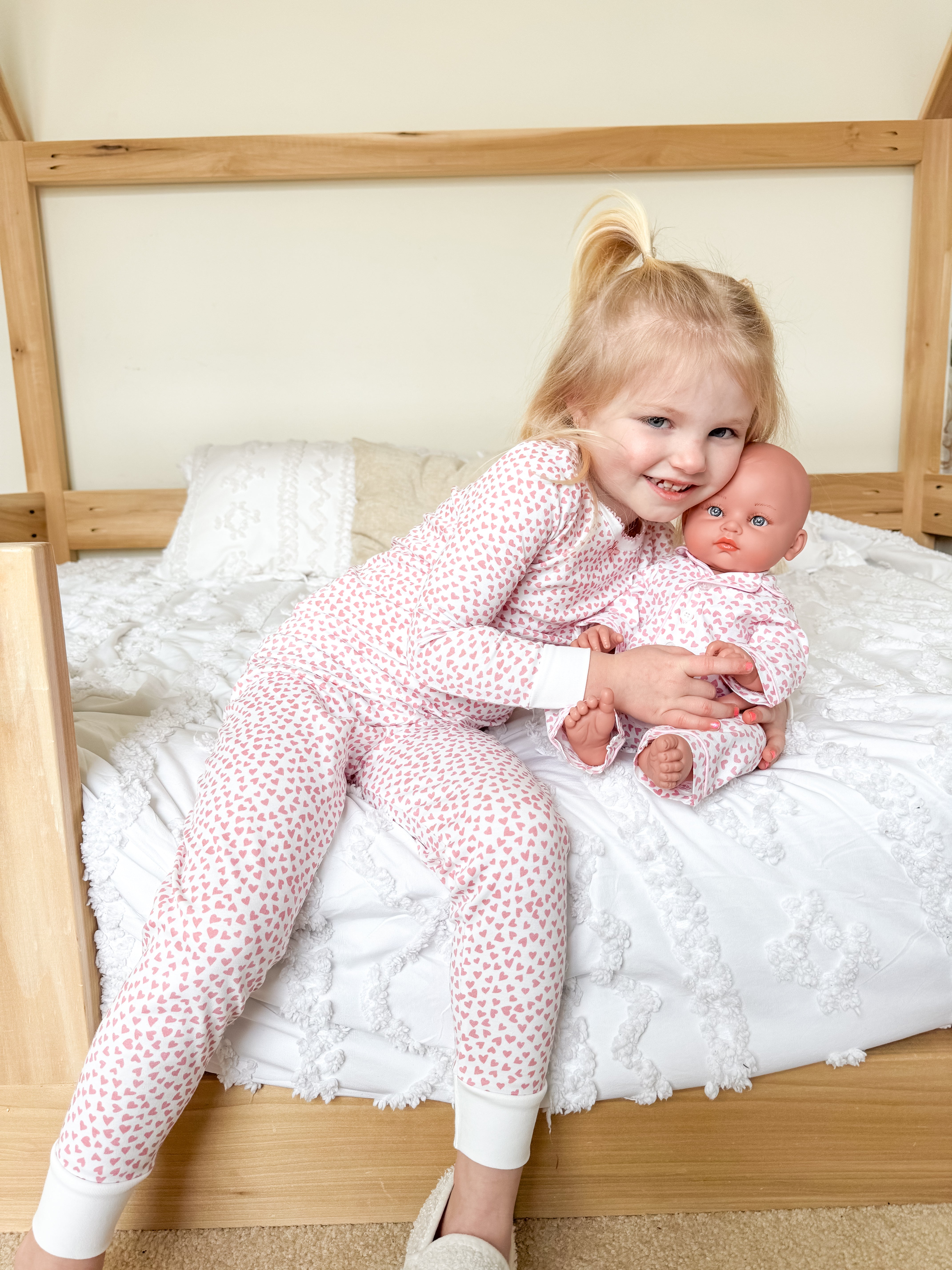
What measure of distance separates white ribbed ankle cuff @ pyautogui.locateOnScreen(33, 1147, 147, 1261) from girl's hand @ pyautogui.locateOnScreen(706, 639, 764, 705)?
612 millimetres

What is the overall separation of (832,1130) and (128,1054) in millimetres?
579

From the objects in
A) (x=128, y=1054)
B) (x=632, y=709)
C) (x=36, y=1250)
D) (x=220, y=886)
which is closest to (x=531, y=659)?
(x=632, y=709)

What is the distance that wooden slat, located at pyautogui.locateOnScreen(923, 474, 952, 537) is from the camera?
2.16 m

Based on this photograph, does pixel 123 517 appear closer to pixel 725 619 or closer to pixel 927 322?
pixel 725 619

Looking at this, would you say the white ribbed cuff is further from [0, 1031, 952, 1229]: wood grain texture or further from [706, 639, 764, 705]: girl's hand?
[0, 1031, 952, 1229]: wood grain texture

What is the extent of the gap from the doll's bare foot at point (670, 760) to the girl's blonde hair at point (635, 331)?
255mm

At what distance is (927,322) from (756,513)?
1.61 m

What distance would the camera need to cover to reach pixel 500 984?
730 mm

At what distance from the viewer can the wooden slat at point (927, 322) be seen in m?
2.17

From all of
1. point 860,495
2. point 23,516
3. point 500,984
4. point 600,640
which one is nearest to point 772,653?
point 600,640

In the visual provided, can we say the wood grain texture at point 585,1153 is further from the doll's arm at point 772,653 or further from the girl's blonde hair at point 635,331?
the girl's blonde hair at point 635,331

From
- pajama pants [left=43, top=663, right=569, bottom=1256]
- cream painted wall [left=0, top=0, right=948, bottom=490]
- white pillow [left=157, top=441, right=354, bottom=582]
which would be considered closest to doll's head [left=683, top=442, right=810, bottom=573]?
pajama pants [left=43, top=663, right=569, bottom=1256]

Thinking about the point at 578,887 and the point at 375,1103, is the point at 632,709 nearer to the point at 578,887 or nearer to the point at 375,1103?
the point at 578,887

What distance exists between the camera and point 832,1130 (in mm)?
848
